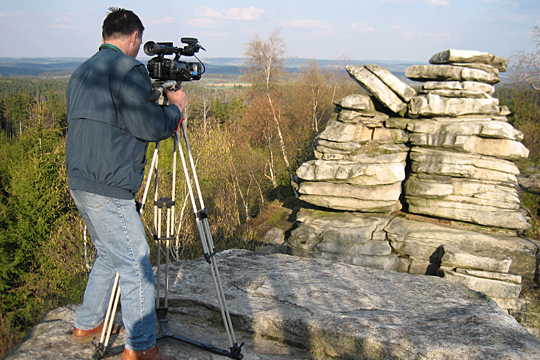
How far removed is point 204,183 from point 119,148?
18.8 meters

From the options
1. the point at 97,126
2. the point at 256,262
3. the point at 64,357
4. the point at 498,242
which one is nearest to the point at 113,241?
the point at 97,126

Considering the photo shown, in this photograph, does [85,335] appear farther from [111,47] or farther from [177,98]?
[111,47]

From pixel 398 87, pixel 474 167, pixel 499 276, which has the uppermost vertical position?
pixel 398 87

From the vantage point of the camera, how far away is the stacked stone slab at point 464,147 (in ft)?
38.6

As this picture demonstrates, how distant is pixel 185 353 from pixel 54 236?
15891mm

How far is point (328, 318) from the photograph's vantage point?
11.6 ft

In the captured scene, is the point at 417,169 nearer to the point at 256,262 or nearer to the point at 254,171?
the point at 256,262

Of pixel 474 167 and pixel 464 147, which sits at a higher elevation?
pixel 464 147

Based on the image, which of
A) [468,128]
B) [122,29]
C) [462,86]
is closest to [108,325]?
[122,29]

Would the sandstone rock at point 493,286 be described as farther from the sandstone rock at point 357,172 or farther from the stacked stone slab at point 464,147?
the sandstone rock at point 357,172

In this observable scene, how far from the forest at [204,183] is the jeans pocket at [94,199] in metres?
3.04

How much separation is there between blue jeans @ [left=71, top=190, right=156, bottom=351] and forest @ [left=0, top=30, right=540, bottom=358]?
273 centimetres

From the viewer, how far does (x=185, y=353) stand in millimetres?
3178

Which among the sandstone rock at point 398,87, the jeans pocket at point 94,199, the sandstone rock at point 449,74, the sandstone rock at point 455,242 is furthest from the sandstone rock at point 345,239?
the jeans pocket at point 94,199
